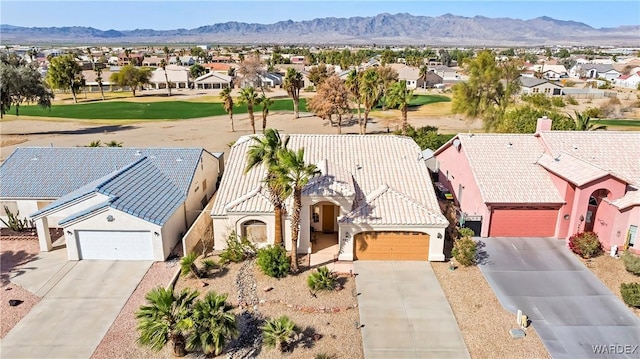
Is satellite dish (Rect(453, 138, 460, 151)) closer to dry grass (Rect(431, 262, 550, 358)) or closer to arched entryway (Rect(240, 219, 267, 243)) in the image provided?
dry grass (Rect(431, 262, 550, 358))

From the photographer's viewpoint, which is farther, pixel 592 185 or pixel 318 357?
pixel 592 185

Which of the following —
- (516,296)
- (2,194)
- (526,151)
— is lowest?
(516,296)

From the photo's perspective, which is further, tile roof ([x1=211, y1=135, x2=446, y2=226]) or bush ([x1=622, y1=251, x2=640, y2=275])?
tile roof ([x1=211, y1=135, x2=446, y2=226])

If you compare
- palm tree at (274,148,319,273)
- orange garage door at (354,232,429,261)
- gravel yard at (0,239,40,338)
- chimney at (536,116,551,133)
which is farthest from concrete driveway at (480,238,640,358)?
gravel yard at (0,239,40,338)

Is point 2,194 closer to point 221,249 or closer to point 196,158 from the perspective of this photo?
point 196,158

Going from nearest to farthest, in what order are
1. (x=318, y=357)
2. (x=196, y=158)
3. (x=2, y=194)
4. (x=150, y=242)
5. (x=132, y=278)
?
1. (x=318, y=357)
2. (x=132, y=278)
3. (x=150, y=242)
4. (x=2, y=194)
5. (x=196, y=158)

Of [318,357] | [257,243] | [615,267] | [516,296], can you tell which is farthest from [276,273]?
[615,267]

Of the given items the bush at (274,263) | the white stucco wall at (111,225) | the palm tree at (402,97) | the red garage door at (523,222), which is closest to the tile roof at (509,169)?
the red garage door at (523,222)

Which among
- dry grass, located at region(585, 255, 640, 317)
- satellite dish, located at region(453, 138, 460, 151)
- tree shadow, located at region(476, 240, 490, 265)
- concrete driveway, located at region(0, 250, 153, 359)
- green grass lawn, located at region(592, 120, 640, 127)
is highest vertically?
satellite dish, located at region(453, 138, 460, 151)
